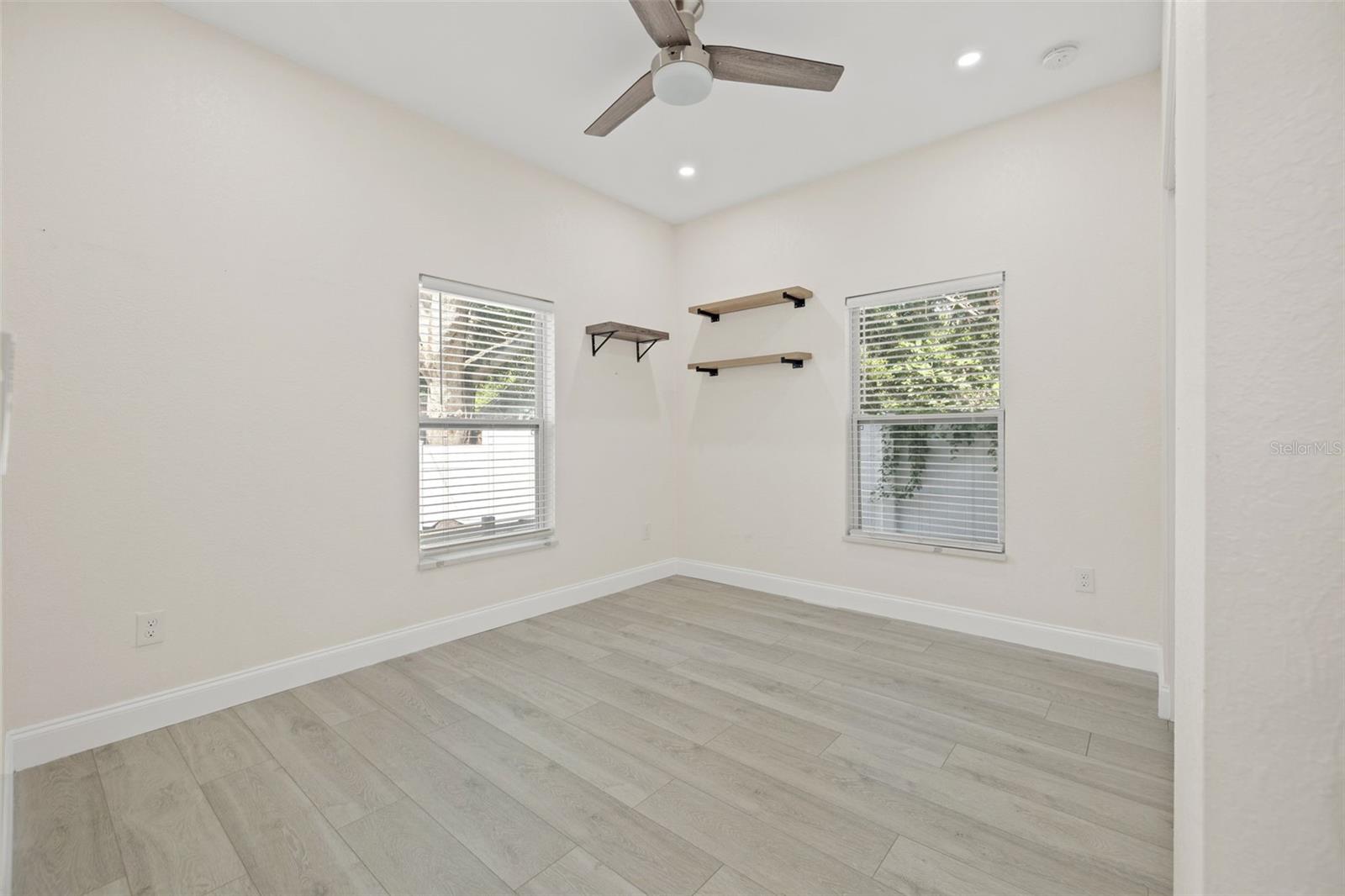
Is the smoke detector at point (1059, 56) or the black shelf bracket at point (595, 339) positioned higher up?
the smoke detector at point (1059, 56)

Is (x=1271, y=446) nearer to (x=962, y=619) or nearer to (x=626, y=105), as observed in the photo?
(x=626, y=105)

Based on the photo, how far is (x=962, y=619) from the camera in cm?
327

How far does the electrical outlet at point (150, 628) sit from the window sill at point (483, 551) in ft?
3.46

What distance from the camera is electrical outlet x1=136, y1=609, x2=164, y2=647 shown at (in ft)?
7.35

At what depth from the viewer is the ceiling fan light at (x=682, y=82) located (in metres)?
2.18

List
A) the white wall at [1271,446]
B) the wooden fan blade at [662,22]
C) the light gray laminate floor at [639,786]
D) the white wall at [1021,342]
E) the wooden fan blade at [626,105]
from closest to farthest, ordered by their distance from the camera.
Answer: the white wall at [1271,446] < the light gray laminate floor at [639,786] < the wooden fan blade at [662,22] < the wooden fan blade at [626,105] < the white wall at [1021,342]

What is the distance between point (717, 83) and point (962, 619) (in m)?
3.10

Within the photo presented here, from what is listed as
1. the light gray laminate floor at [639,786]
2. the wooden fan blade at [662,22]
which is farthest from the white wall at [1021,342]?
the wooden fan blade at [662,22]

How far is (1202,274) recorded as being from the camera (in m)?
0.60

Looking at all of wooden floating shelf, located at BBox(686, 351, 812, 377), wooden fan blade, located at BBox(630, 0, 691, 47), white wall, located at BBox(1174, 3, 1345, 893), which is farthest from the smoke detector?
white wall, located at BBox(1174, 3, 1345, 893)

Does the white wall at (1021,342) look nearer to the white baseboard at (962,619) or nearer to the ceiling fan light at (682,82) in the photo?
the white baseboard at (962,619)

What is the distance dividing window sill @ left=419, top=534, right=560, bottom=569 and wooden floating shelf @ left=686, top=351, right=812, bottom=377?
1.64 m

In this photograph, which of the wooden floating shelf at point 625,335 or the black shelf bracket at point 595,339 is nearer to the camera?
the wooden floating shelf at point 625,335

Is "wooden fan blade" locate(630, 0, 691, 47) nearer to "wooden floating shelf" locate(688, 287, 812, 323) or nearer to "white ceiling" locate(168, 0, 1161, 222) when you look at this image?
"white ceiling" locate(168, 0, 1161, 222)
